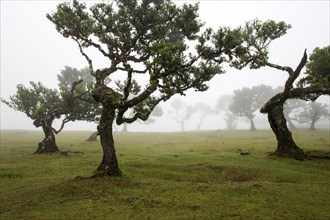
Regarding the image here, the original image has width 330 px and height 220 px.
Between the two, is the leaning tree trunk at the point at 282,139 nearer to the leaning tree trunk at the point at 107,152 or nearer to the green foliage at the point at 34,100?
the leaning tree trunk at the point at 107,152

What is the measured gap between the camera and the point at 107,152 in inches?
803

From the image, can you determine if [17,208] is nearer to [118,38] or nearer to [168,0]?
[118,38]

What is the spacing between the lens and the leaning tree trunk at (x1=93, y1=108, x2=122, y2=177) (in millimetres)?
20219

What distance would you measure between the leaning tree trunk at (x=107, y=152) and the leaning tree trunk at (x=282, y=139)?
17.9 metres

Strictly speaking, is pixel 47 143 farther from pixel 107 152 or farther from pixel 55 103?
pixel 107 152

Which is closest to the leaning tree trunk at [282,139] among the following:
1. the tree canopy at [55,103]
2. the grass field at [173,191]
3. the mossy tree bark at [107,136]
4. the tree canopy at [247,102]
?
the grass field at [173,191]

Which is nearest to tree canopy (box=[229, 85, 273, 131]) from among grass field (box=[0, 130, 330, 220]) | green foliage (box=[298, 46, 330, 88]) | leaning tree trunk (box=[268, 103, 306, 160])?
green foliage (box=[298, 46, 330, 88])

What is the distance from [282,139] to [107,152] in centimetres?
1926

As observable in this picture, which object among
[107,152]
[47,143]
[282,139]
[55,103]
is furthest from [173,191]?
[55,103]

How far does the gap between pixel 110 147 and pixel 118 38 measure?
993cm

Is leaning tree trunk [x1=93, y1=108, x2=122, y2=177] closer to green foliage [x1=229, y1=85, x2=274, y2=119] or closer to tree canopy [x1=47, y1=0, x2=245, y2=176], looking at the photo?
tree canopy [x1=47, y1=0, x2=245, y2=176]

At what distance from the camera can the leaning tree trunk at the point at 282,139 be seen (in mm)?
28906

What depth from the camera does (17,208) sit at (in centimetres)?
1478

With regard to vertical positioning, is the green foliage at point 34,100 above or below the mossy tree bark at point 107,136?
above
